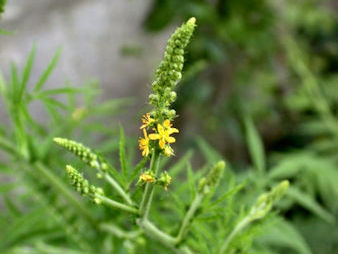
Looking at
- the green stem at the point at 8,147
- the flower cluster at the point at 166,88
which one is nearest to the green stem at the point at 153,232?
the flower cluster at the point at 166,88

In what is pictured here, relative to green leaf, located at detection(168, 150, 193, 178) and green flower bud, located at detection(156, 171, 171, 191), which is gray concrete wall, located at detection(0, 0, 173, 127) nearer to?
green leaf, located at detection(168, 150, 193, 178)

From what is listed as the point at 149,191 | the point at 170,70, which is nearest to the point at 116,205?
the point at 149,191

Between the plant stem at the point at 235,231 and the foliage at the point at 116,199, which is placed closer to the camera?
the foliage at the point at 116,199

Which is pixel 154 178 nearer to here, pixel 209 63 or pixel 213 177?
pixel 213 177

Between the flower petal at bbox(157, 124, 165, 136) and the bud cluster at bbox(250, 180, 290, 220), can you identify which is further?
the bud cluster at bbox(250, 180, 290, 220)

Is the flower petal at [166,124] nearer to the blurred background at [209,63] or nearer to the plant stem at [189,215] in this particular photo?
the plant stem at [189,215]

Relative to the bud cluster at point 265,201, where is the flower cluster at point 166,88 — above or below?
above

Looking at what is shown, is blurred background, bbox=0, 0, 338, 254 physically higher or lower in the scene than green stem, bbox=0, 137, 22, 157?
higher

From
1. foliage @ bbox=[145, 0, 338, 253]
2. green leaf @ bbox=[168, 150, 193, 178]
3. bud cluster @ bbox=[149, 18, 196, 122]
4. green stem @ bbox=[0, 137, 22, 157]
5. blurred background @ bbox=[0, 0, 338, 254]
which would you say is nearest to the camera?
bud cluster @ bbox=[149, 18, 196, 122]

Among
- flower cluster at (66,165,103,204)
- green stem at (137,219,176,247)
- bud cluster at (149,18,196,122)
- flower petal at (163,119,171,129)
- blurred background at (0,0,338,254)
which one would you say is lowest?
green stem at (137,219,176,247)

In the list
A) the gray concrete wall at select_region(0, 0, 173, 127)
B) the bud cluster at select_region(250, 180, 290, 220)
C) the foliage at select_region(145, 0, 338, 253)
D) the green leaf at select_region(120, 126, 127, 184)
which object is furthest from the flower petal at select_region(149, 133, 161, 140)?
the gray concrete wall at select_region(0, 0, 173, 127)
